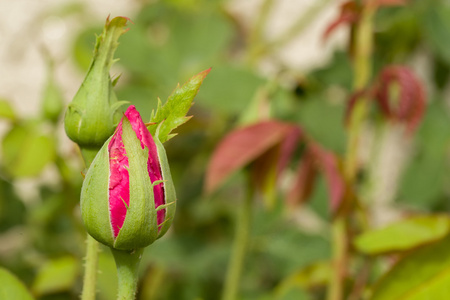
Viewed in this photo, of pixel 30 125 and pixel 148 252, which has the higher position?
pixel 30 125

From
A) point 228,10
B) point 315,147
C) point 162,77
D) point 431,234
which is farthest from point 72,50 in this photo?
point 431,234

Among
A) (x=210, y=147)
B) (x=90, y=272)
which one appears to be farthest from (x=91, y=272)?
(x=210, y=147)

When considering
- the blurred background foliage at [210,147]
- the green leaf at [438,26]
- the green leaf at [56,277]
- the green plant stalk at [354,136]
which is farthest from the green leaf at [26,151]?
the green leaf at [438,26]

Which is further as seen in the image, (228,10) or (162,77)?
(228,10)

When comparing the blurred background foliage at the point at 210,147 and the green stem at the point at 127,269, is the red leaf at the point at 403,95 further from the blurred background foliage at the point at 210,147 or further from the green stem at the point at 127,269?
the green stem at the point at 127,269

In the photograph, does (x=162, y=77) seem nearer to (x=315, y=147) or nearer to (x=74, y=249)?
(x=74, y=249)

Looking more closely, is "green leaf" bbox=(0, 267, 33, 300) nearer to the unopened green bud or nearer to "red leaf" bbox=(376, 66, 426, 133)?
the unopened green bud

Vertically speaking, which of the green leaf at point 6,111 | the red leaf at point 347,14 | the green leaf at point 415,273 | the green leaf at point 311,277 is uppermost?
the green leaf at point 6,111
